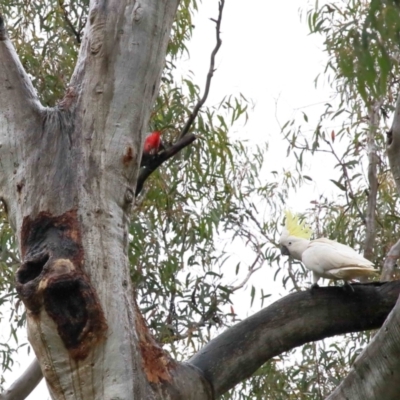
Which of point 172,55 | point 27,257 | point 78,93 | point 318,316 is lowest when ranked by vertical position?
point 318,316

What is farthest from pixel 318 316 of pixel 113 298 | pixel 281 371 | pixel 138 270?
pixel 281 371

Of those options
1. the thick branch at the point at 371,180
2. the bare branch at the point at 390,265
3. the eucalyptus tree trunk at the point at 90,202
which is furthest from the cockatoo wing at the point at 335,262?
the thick branch at the point at 371,180

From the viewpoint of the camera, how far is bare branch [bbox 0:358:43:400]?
3.14 metres

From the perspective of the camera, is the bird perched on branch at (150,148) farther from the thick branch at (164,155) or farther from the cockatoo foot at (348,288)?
the cockatoo foot at (348,288)

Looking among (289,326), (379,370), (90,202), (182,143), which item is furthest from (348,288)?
(90,202)

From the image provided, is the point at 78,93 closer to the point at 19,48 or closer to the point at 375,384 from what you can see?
the point at 375,384

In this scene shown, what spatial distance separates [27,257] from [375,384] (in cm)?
83

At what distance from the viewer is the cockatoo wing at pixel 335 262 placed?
2.42 meters

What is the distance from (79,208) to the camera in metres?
1.88

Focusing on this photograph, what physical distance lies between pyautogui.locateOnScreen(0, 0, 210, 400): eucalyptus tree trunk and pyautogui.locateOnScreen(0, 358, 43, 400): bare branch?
4.30 ft

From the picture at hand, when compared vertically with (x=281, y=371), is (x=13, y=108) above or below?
above

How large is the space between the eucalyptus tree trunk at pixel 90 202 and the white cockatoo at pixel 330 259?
2.06ft

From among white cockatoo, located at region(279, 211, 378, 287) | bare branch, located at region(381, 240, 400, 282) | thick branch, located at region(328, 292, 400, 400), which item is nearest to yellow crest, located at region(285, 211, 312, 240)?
white cockatoo, located at region(279, 211, 378, 287)

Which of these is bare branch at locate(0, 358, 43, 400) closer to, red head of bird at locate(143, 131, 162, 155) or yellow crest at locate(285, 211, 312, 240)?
yellow crest at locate(285, 211, 312, 240)
